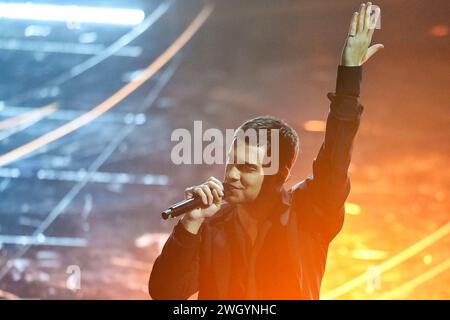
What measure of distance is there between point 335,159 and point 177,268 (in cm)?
68

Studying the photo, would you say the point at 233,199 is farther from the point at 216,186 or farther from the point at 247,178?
the point at 216,186

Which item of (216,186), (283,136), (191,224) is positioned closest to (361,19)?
(283,136)

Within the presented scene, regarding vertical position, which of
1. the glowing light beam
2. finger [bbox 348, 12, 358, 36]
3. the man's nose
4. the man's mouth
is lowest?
the man's mouth

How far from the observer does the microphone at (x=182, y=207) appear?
206cm

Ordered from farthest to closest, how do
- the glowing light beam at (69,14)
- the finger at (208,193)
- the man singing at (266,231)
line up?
the glowing light beam at (69,14), the man singing at (266,231), the finger at (208,193)

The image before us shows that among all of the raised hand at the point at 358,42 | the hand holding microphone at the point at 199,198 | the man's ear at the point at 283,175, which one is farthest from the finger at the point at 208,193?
the raised hand at the point at 358,42

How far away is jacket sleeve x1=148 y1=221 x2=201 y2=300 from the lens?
90.4 inches

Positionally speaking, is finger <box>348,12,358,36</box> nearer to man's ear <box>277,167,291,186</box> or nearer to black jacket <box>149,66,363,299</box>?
black jacket <box>149,66,363,299</box>

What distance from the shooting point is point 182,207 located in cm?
Result: 211

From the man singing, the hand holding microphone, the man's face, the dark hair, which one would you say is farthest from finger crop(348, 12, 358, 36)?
the hand holding microphone

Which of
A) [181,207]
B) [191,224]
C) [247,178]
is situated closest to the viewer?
[181,207]

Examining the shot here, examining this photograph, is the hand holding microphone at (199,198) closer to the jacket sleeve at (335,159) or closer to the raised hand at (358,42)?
the jacket sleeve at (335,159)
